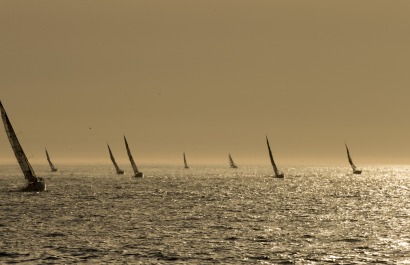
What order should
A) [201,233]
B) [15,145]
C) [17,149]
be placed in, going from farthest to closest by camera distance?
[17,149] < [15,145] < [201,233]

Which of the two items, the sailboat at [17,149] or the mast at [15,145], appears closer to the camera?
the sailboat at [17,149]

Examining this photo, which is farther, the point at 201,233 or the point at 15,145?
the point at 15,145

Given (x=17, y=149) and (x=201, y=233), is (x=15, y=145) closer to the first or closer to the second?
(x=17, y=149)

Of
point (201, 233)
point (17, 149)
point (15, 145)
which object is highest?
point (15, 145)

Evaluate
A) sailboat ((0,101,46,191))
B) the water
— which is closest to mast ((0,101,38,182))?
sailboat ((0,101,46,191))

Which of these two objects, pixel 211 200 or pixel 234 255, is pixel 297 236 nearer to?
pixel 234 255

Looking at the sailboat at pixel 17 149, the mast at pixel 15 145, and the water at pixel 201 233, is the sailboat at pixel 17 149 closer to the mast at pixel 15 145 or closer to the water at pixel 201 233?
the mast at pixel 15 145

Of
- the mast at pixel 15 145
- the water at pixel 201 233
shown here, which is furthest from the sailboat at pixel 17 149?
the water at pixel 201 233

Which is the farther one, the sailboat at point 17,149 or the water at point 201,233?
the sailboat at point 17,149

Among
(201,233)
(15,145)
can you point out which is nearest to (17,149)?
(15,145)

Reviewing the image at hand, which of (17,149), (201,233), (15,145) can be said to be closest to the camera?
(201,233)

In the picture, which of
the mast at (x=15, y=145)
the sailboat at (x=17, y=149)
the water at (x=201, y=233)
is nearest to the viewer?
the water at (x=201, y=233)

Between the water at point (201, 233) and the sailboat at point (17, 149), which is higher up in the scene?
the sailboat at point (17, 149)

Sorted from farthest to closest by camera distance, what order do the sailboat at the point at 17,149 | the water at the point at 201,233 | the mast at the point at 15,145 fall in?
the mast at the point at 15,145 < the sailboat at the point at 17,149 < the water at the point at 201,233
